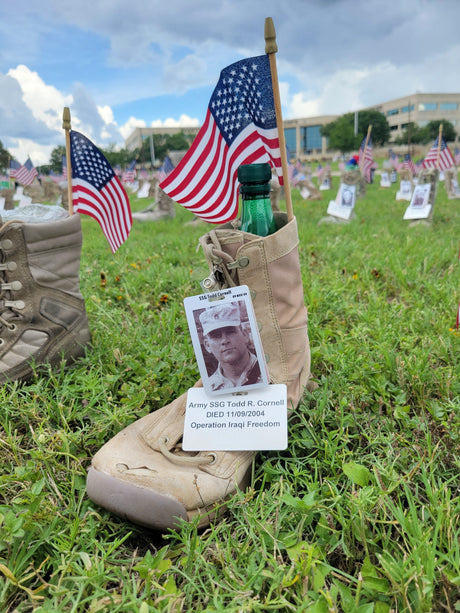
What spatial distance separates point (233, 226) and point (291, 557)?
94 cm

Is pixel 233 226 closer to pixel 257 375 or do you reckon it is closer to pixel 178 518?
pixel 257 375

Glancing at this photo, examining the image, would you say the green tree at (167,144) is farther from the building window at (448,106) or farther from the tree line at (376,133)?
the building window at (448,106)

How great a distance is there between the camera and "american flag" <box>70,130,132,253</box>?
1944 mm

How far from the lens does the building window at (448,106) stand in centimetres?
6731

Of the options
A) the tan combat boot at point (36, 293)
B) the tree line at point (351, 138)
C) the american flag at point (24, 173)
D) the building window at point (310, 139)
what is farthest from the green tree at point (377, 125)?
the tan combat boot at point (36, 293)

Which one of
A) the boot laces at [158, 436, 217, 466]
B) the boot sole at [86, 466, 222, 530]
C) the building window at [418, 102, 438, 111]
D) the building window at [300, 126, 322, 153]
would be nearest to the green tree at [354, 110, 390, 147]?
the building window at [418, 102, 438, 111]

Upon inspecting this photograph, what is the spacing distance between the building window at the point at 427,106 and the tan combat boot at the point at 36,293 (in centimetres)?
7908

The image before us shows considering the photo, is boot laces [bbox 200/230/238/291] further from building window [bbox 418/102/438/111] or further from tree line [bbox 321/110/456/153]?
building window [bbox 418/102/438/111]

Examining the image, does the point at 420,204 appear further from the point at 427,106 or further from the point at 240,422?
the point at 427,106

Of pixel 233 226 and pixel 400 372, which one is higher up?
pixel 233 226

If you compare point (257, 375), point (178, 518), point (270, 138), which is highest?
point (270, 138)

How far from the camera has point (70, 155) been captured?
1.87m

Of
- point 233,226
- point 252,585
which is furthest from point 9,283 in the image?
point 252,585

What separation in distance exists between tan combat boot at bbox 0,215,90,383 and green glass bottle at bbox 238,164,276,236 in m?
0.97
